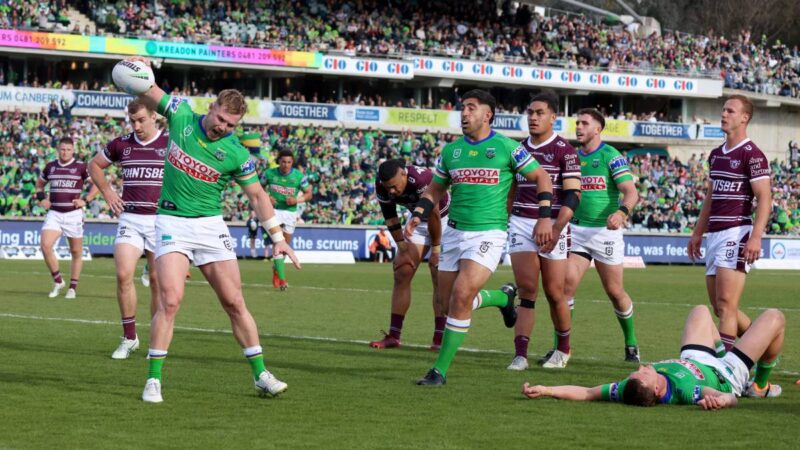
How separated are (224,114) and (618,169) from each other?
5.52 meters

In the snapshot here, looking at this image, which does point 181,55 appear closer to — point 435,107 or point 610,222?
point 435,107

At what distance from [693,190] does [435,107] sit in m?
14.2

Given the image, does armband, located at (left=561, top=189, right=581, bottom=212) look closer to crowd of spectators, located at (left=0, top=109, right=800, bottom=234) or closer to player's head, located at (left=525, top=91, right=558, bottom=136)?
player's head, located at (left=525, top=91, right=558, bottom=136)

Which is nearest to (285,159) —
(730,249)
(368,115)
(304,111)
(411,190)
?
(411,190)

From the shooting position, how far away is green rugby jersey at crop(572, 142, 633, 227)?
13.9 metres

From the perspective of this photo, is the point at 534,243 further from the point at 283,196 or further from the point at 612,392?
the point at 283,196

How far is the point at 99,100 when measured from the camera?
49875 mm

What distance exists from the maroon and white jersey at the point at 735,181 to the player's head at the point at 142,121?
5765mm

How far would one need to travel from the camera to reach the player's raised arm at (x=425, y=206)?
1110cm

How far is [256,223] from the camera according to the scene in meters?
39.7

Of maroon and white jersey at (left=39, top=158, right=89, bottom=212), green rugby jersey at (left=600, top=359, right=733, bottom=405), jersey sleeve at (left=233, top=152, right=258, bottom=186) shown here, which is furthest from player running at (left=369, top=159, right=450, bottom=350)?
maroon and white jersey at (left=39, top=158, right=89, bottom=212)

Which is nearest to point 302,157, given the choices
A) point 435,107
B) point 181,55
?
point 181,55

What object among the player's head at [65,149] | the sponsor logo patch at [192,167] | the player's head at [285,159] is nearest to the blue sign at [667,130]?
the player's head at [285,159]

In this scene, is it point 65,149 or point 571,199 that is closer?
point 571,199
